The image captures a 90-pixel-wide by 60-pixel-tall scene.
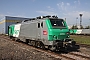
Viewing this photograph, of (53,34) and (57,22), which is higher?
(57,22)

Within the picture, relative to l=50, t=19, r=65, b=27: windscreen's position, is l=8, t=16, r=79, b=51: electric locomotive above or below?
below

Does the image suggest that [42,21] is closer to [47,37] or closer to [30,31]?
[47,37]

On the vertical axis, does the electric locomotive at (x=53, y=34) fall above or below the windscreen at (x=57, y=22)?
below

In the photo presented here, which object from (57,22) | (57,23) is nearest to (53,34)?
(57,23)

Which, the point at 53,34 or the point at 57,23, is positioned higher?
the point at 57,23

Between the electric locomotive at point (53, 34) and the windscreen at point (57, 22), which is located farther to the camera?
the windscreen at point (57, 22)

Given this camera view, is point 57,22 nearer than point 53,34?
No

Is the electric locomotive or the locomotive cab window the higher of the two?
the locomotive cab window

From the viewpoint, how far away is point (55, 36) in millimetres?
12719

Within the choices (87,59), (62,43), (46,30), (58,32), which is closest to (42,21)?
(46,30)

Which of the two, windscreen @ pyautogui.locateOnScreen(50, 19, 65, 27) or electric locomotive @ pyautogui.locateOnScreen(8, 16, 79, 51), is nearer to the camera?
electric locomotive @ pyautogui.locateOnScreen(8, 16, 79, 51)

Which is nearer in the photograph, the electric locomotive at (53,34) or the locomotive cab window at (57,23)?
the electric locomotive at (53,34)

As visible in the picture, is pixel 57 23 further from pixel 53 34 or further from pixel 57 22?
pixel 53 34

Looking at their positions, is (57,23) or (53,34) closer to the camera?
(53,34)
